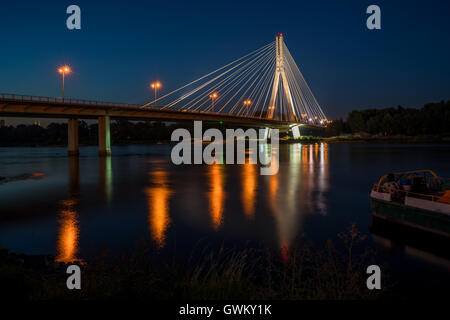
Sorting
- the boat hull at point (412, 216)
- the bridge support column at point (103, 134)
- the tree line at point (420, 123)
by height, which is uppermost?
the tree line at point (420, 123)

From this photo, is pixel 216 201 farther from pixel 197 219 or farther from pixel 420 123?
pixel 420 123

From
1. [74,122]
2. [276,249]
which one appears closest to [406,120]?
[74,122]

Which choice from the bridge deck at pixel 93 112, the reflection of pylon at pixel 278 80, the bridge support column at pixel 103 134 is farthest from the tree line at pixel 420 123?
the bridge support column at pixel 103 134

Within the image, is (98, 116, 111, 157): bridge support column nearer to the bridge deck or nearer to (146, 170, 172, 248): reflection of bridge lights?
the bridge deck

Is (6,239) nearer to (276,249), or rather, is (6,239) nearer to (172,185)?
(276,249)

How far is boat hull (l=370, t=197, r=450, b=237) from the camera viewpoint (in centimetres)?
1148

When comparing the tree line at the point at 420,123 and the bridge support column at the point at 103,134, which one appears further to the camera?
the tree line at the point at 420,123

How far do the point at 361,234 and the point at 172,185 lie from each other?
17.8 m

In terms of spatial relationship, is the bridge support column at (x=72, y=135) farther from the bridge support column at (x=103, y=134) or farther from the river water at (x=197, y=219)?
the river water at (x=197, y=219)

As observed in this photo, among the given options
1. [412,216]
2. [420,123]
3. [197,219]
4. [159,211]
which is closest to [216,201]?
[159,211]

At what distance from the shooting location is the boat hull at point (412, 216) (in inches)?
452

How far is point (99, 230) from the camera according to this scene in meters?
13.7

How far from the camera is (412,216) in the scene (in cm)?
1259

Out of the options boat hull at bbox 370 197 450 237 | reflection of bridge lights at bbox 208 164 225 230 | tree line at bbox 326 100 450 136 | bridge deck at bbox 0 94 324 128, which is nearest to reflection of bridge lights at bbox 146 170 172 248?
reflection of bridge lights at bbox 208 164 225 230
